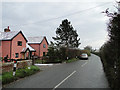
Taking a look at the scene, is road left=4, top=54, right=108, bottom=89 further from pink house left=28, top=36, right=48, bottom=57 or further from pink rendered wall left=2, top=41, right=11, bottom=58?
pink house left=28, top=36, right=48, bottom=57

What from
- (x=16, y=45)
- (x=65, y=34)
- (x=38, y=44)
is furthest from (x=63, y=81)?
(x=65, y=34)

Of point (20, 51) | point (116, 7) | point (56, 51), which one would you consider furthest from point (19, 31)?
point (116, 7)

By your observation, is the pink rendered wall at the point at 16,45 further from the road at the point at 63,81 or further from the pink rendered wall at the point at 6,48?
the road at the point at 63,81

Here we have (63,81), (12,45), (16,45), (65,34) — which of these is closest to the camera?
(63,81)

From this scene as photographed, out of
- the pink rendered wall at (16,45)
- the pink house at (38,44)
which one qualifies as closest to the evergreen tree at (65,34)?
the pink house at (38,44)

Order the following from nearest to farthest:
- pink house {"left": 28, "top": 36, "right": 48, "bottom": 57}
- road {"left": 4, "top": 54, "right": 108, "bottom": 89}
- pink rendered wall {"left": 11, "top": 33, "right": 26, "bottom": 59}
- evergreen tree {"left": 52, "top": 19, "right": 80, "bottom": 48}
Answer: road {"left": 4, "top": 54, "right": 108, "bottom": 89} → pink rendered wall {"left": 11, "top": 33, "right": 26, "bottom": 59} → pink house {"left": 28, "top": 36, "right": 48, "bottom": 57} → evergreen tree {"left": 52, "top": 19, "right": 80, "bottom": 48}

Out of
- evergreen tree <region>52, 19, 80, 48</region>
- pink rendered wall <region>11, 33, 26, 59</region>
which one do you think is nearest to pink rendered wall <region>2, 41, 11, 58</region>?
pink rendered wall <region>11, 33, 26, 59</region>

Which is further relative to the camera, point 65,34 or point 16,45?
point 65,34

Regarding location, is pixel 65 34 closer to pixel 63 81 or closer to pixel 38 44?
pixel 38 44

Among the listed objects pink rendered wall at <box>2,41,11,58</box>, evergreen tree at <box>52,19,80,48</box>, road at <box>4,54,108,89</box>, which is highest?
evergreen tree at <box>52,19,80,48</box>

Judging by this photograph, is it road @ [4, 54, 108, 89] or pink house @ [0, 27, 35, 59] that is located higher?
pink house @ [0, 27, 35, 59]

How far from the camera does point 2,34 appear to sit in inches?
979

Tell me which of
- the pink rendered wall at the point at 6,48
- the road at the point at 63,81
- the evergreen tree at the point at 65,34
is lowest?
the road at the point at 63,81

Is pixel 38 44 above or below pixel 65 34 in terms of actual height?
below
